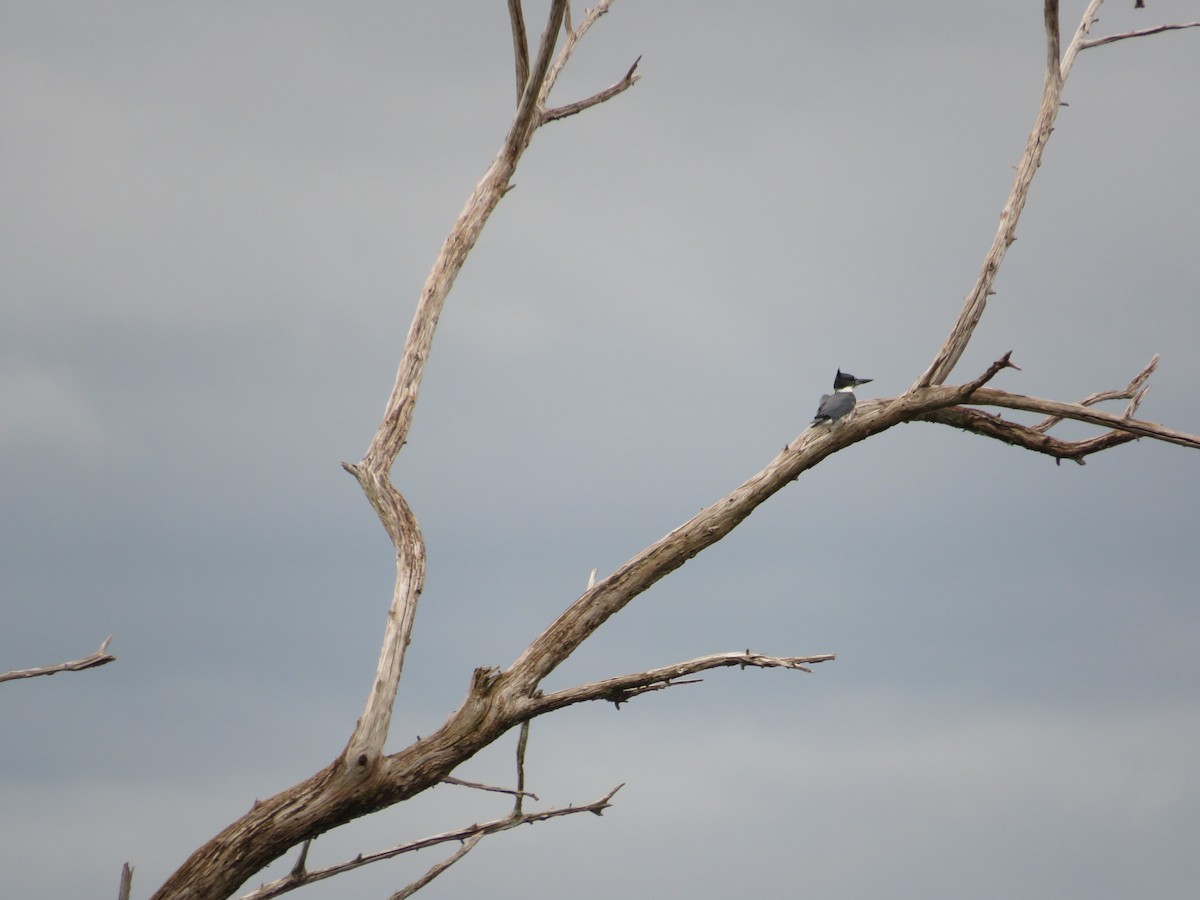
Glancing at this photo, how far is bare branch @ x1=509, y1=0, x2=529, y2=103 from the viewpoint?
33.0 feet

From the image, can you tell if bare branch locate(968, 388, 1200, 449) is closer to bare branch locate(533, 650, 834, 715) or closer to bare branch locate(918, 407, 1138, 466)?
bare branch locate(918, 407, 1138, 466)

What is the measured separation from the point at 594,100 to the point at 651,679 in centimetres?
645

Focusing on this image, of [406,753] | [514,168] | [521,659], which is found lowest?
[406,753]

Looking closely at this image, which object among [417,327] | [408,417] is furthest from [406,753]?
[417,327]

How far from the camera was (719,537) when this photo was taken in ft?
31.9

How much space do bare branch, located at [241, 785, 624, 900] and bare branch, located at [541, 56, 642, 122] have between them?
6463 mm

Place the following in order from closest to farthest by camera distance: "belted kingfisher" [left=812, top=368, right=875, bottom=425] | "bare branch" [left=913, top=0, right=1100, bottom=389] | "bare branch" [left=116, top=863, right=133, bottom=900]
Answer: "bare branch" [left=116, top=863, right=133, bottom=900]
"belted kingfisher" [left=812, top=368, right=875, bottom=425]
"bare branch" [left=913, top=0, right=1100, bottom=389]

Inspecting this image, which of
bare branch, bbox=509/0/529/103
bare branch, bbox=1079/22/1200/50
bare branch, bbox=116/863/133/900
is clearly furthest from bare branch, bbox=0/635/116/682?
bare branch, bbox=1079/22/1200/50

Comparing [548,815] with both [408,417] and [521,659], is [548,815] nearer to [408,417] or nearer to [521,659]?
[521,659]

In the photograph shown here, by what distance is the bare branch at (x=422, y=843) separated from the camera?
28.1 feet

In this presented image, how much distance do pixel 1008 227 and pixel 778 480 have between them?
11.9 feet

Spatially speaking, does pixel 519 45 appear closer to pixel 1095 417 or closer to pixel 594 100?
pixel 594 100

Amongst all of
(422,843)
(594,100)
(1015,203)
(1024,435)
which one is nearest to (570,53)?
(594,100)

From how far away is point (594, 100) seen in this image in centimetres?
1230
